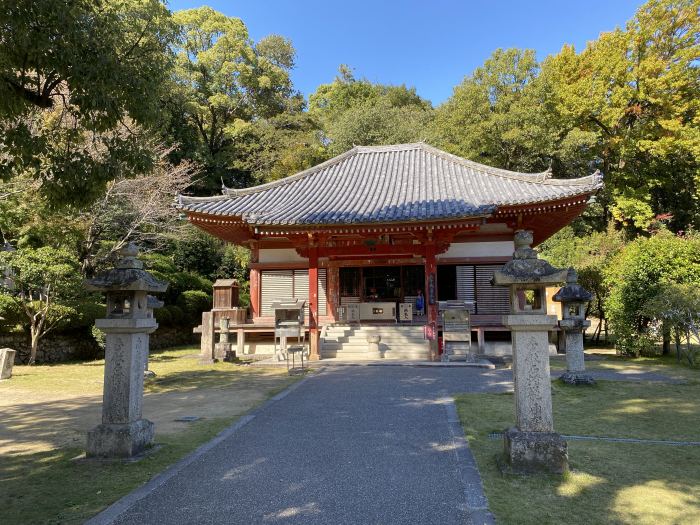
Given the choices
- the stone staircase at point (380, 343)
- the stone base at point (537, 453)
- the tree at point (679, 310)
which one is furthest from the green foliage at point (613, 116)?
the stone base at point (537, 453)

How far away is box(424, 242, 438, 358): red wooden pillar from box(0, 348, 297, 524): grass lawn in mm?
4301

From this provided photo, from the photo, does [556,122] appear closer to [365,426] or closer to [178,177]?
[178,177]

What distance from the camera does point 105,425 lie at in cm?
482

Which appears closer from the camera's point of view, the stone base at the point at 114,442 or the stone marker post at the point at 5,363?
the stone base at the point at 114,442

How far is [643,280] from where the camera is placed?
12672 mm

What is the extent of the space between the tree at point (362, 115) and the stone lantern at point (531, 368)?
22119 millimetres

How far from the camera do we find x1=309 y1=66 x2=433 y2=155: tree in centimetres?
2775

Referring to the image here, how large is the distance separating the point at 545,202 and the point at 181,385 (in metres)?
10.4

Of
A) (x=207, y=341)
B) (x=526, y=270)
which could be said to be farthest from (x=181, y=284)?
(x=526, y=270)

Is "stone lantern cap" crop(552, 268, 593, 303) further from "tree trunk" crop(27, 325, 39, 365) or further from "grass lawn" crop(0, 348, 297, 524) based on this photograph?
"tree trunk" crop(27, 325, 39, 365)

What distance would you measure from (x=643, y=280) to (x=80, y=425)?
14.1m

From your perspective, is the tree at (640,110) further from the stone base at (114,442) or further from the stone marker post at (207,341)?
the stone base at (114,442)

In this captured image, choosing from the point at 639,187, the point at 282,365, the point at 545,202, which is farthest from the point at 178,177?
the point at 639,187

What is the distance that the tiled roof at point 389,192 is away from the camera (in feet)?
40.1
